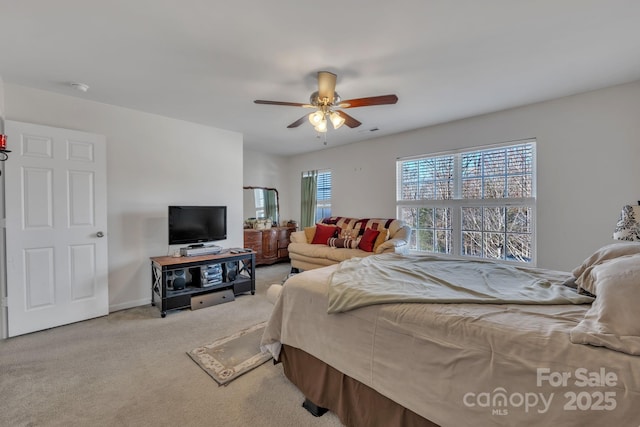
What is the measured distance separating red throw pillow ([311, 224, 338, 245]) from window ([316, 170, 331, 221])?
90cm

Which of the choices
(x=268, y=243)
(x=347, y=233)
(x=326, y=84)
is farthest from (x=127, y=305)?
(x=326, y=84)

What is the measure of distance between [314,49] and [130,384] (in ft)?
9.15

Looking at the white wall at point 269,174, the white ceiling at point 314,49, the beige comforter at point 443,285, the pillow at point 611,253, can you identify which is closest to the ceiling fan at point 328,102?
the white ceiling at point 314,49

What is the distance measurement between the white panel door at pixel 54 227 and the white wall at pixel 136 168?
0.69 feet

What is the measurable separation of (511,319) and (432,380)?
1.38 ft

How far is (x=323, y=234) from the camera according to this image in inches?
188

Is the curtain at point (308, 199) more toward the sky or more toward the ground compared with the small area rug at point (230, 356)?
more toward the sky

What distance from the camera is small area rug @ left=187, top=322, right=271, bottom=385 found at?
6.63ft

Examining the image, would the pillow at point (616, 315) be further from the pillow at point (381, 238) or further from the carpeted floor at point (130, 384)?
the pillow at point (381, 238)

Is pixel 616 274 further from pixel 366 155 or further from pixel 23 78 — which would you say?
pixel 23 78

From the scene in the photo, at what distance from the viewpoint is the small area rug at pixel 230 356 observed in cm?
202

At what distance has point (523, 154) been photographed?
3.43m

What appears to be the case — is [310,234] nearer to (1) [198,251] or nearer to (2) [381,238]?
(2) [381,238]

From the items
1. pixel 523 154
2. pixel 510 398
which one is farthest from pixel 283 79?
pixel 523 154
